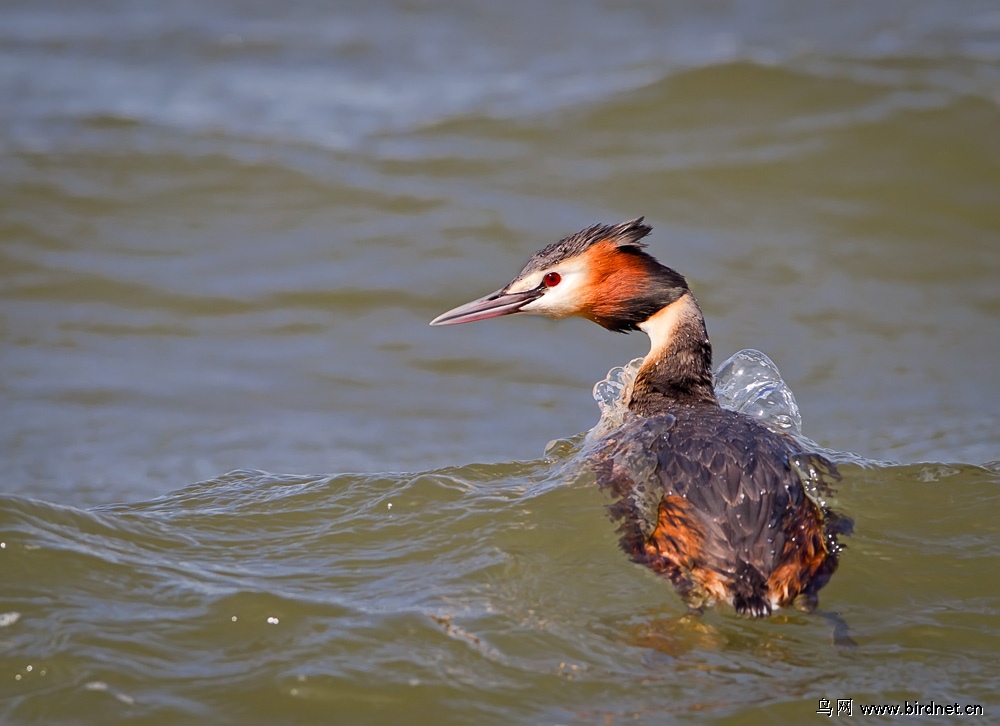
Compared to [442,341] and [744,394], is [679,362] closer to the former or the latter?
[744,394]

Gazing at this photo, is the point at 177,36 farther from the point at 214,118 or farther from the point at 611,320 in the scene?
the point at 611,320

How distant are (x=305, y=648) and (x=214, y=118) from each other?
7.54 metres

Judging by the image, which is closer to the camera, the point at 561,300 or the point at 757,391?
the point at 561,300

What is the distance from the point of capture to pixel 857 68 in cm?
1130

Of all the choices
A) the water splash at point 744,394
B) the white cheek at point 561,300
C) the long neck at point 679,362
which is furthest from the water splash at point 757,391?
the white cheek at point 561,300

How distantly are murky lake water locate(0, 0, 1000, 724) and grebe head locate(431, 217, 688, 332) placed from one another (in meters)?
0.63

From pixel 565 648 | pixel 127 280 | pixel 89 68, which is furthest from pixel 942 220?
pixel 89 68

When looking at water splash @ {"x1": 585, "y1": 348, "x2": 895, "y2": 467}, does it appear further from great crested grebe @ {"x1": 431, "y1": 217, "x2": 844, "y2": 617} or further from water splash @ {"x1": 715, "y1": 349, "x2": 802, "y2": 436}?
great crested grebe @ {"x1": 431, "y1": 217, "x2": 844, "y2": 617}

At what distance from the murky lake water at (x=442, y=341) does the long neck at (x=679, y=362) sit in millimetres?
425

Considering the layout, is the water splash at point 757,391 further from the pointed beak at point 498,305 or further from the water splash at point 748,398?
the pointed beak at point 498,305

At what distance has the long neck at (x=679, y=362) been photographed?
4.98m

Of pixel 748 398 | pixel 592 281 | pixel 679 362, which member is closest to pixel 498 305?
pixel 592 281

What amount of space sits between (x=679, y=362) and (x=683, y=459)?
0.83 meters

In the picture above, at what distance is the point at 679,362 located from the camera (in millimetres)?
5012
